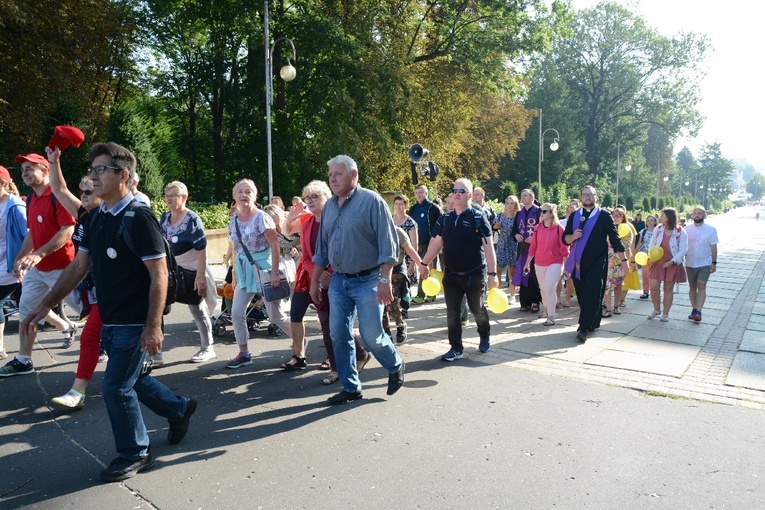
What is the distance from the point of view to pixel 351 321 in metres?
4.98

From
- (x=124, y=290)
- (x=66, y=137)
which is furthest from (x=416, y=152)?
(x=124, y=290)

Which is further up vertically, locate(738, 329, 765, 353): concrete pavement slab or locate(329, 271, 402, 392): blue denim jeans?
locate(329, 271, 402, 392): blue denim jeans

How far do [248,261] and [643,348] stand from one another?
4.57 metres

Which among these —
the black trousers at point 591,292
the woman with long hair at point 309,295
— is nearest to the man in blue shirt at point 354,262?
the woman with long hair at point 309,295

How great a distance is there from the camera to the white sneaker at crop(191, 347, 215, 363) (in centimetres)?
628

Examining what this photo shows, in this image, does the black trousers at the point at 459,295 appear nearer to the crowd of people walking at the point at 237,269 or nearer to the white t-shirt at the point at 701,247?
the crowd of people walking at the point at 237,269

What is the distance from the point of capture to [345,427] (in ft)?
14.5

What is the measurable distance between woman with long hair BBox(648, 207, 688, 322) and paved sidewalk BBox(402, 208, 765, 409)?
34 cm

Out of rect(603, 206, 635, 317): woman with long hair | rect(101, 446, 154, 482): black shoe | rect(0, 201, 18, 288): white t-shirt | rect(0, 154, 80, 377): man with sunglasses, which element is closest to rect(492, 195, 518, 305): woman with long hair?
rect(603, 206, 635, 317): woman with long hair

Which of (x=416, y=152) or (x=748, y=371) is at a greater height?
(x=416, y=152)

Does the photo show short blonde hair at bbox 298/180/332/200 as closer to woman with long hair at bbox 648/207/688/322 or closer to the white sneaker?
the white sneaker

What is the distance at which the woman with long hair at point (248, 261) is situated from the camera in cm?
603

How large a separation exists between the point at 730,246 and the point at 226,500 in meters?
31.1

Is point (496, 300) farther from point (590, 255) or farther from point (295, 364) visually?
point (295, 364)
